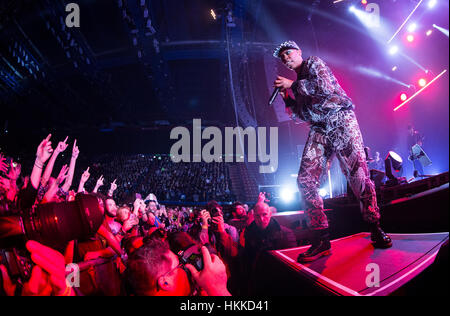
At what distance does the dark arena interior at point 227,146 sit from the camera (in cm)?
97

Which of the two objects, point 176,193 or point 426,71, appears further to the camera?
point 176,193

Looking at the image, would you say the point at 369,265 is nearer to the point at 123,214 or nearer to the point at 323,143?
the point at 323,143

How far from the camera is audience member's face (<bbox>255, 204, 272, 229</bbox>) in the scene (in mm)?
1915

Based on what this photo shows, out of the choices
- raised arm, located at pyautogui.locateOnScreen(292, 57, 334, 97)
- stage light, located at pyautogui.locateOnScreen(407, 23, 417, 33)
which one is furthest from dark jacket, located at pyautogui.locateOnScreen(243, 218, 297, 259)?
stage light, located at pyautogui.locateOnScreen(407, 23, 417, 33)

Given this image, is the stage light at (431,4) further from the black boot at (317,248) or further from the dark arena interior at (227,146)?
the black boot at (317,248)

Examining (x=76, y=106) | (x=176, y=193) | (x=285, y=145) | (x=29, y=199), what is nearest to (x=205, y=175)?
(x=176, y=193)

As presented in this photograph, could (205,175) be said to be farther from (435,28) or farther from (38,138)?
(435,28)

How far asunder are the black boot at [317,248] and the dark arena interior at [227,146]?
0.04ft

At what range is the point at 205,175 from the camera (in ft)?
42.1

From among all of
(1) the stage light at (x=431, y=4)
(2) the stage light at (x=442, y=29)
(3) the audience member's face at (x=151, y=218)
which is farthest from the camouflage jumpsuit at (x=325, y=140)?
(1) the stage light at (x=431, y=4)

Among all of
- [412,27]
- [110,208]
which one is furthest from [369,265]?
[412,27]

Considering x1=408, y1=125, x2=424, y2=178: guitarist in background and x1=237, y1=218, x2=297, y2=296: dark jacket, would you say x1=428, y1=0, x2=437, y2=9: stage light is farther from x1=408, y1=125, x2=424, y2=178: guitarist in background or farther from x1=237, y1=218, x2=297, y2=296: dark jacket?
x1=237, y1=218, x2=297, y2=296: dark jacket

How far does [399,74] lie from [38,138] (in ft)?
53.5

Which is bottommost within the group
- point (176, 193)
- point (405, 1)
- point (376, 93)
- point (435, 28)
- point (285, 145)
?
point (176, 193)
